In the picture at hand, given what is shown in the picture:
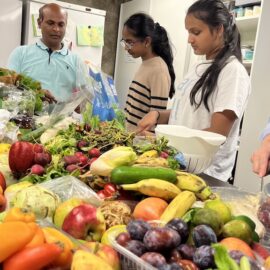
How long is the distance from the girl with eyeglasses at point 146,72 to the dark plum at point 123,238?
1.58 m

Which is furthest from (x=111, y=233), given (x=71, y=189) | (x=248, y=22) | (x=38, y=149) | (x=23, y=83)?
(x=248, y=22)

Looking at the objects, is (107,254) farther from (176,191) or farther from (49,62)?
(49,62)

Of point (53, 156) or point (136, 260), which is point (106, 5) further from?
point (136, 260)

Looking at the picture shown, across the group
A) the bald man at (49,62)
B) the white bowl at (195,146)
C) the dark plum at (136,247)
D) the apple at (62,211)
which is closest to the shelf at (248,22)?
the bald man at (49,62)

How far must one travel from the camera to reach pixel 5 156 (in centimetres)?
114

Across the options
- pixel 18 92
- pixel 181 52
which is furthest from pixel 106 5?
pixel 18 92

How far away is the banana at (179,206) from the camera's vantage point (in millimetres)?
710

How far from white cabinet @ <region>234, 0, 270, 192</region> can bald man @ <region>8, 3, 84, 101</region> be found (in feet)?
4.60

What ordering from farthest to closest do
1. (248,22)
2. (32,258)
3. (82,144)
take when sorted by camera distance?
(248,22), (82,144), (32,258)

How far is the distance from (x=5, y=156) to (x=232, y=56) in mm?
1028

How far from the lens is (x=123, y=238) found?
604mm

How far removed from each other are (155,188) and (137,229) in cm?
23

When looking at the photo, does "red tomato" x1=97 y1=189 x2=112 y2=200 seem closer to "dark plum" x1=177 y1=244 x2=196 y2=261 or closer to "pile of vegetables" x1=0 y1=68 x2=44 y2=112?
"dark plum" x1=177 y1=244 x2=196 y2=261

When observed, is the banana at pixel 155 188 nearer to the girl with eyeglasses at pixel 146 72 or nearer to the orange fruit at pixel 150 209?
the orange fruit at pixel 150 209
